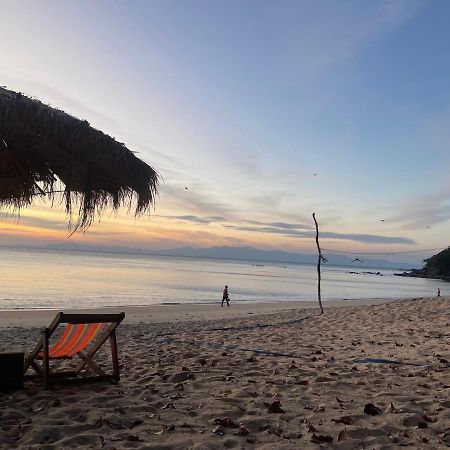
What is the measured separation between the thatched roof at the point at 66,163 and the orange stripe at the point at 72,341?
0.97 m

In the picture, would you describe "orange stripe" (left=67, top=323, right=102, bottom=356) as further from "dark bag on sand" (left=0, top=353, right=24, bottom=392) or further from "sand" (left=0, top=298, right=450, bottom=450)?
"dark bag on sand" (left=0, top=353, right=24, bottom=392)

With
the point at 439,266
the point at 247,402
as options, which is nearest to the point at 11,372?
the point at 247,402

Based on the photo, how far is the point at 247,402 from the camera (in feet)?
12.5

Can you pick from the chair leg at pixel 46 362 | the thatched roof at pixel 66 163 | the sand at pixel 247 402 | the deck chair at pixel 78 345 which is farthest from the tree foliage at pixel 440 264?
the chair leg at pixel 46 362

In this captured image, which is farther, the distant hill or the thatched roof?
the distant hill

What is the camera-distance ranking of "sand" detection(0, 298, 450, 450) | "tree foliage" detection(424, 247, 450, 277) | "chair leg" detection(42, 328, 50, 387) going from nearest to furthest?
"sand" detection(0, 298, 450, 450)
"chair leg" detection(42, 328, 50, 387)
"tree foliage" detection(424, 247, 450, 277)

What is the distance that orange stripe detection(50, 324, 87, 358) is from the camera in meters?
4.41

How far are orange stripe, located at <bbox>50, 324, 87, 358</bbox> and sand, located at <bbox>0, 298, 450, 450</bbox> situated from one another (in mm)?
314

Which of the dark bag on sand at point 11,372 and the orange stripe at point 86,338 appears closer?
the dark bag on sand at point 11,372

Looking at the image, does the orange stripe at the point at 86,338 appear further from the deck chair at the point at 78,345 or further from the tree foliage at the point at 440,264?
the tree foliage at the point at 440,264

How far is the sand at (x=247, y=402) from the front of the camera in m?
3.04

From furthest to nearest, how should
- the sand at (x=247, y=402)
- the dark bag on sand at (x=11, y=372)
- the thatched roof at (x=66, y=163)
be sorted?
the dark bag on sand at (x=11, y=372) < the thatched roof at (x=66, y=163) < the sand at (x=247, y=402)

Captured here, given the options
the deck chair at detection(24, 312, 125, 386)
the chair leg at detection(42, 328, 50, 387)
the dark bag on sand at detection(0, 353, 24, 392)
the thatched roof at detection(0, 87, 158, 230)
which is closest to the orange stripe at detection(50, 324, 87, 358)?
the deck chair at detection(24, 312, 125, 386)

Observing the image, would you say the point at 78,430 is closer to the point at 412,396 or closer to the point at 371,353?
the point at 412,396
